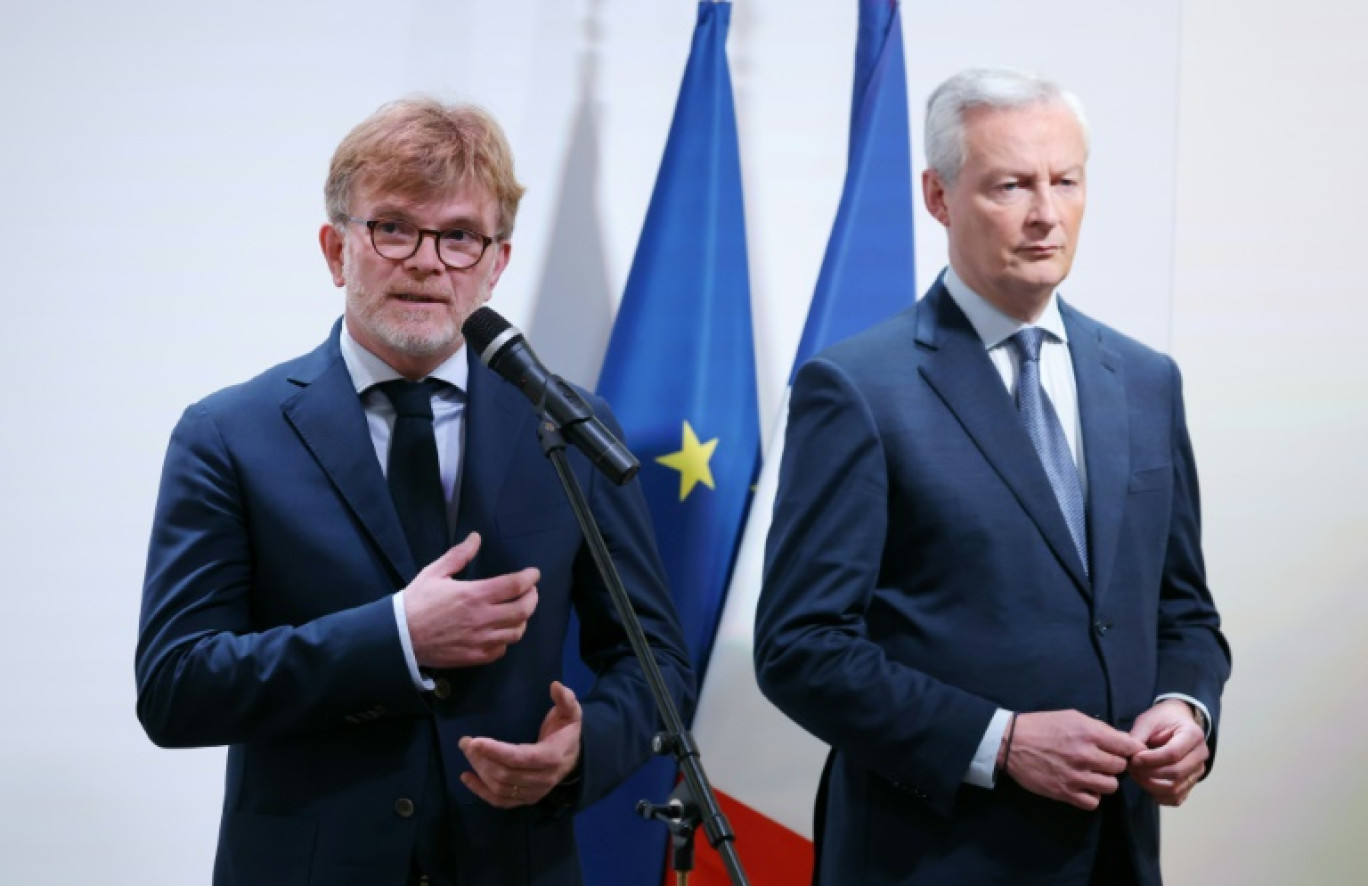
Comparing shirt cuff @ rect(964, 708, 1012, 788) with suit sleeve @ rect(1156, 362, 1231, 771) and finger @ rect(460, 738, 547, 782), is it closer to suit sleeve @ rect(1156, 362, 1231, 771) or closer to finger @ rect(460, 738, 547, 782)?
suit sleeve @ rect(1156, 362, 1231, 771)

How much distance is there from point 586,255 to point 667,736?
210 cm

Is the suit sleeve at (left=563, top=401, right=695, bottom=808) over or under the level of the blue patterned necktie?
under

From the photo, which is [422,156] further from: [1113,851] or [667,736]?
[1113,851]

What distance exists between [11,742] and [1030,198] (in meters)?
2.16

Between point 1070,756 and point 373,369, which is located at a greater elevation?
point 373,369

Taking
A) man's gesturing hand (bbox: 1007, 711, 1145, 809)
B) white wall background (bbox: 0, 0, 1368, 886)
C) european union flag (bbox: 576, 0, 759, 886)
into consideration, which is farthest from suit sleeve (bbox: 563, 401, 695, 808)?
white wall background (bbox: 0, 0, 1368, 886)

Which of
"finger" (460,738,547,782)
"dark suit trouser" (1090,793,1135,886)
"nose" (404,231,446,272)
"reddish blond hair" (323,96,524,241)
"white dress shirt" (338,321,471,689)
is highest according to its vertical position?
"reddish blond hair" (323,96,524,241)

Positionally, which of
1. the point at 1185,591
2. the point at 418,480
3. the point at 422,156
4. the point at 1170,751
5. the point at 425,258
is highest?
the point at 422,156

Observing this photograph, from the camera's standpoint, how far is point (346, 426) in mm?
2189

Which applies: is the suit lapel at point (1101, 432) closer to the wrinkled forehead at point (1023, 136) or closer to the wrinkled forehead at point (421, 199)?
the wrinkled forehead at point (1023, 136)

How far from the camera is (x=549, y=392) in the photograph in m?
1.86

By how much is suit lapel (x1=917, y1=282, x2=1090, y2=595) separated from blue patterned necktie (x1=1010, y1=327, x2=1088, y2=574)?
0.03m

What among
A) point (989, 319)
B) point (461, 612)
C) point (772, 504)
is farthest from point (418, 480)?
point (772, 504)

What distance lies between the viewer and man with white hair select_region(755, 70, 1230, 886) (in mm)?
2207
